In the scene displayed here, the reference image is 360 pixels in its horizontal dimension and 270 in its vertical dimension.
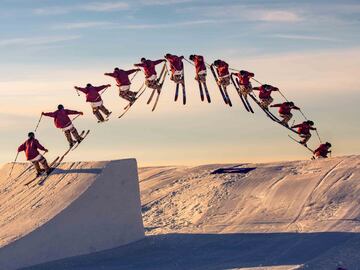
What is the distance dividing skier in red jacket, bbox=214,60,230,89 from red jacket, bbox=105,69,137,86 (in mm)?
2816

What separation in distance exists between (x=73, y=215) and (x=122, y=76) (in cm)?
570

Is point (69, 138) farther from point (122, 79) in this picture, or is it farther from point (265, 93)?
point (265, 93)

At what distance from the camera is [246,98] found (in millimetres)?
22094

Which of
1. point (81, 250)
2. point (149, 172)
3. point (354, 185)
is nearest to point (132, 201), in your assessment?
point (81, 250)

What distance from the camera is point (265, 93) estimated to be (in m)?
22.0

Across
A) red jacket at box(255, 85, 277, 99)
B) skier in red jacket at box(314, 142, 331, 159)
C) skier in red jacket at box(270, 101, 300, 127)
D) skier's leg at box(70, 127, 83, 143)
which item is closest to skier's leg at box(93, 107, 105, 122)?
skier's leg at box(70, 127, 83, 143)

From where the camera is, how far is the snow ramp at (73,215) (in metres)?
15.5

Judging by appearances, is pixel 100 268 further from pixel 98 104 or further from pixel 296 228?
pixel 98 104

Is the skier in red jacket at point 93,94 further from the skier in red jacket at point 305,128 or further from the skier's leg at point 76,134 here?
the skier in red jacket at point 305,128

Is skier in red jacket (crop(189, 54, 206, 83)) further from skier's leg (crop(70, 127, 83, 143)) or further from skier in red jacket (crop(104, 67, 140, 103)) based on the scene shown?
skier's leg (crop(70, 127, 83, 143))

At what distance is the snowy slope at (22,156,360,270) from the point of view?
14742 millimetres

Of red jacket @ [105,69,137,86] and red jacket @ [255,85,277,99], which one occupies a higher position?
red jacket @ [105,69,137,86]

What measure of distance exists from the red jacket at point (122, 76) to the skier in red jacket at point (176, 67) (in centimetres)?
123

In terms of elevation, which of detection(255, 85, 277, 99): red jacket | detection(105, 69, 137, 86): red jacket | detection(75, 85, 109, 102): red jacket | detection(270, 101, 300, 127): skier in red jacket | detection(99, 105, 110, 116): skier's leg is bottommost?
detection(270, 101, 300, 127): skier in red jacket
